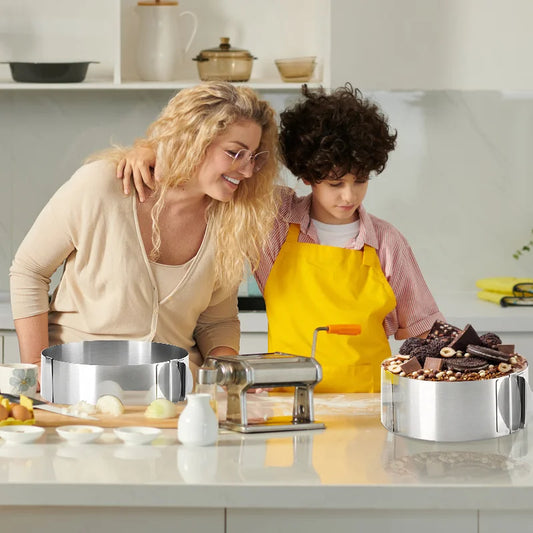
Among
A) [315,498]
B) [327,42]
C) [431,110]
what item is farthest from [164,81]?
[315,498]

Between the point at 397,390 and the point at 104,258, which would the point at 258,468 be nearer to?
the point at 397,390

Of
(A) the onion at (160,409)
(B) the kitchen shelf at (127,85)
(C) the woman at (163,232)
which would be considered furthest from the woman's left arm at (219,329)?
(B) the kitchen shelf at (127,85)

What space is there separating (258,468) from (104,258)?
79 cm

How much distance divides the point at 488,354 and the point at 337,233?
68 centimetres

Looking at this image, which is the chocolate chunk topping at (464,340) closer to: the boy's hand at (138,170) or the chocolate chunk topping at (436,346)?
→ the chocolate chunk topping at (436,346)

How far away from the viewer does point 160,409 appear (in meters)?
1.69

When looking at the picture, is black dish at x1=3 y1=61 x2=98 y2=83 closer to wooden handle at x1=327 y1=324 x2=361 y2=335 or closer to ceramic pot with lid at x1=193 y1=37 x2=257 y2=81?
ceramic pot with lid at x1=193 y1=37 x2=257 y2=81

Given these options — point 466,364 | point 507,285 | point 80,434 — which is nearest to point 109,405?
point 80,434

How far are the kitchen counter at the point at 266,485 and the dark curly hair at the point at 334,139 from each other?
73 centimetres

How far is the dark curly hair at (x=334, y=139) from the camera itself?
2088mm

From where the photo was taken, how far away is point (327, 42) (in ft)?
11.0

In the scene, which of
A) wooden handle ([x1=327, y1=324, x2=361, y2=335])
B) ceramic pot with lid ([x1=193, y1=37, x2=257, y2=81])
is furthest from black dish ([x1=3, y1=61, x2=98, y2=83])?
wooden handle ([x1=327, y1=324, x2=361, y2=335])

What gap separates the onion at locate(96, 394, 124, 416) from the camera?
170 cm

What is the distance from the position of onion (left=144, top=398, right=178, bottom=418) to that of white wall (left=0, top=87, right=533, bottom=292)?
85.7 inches
